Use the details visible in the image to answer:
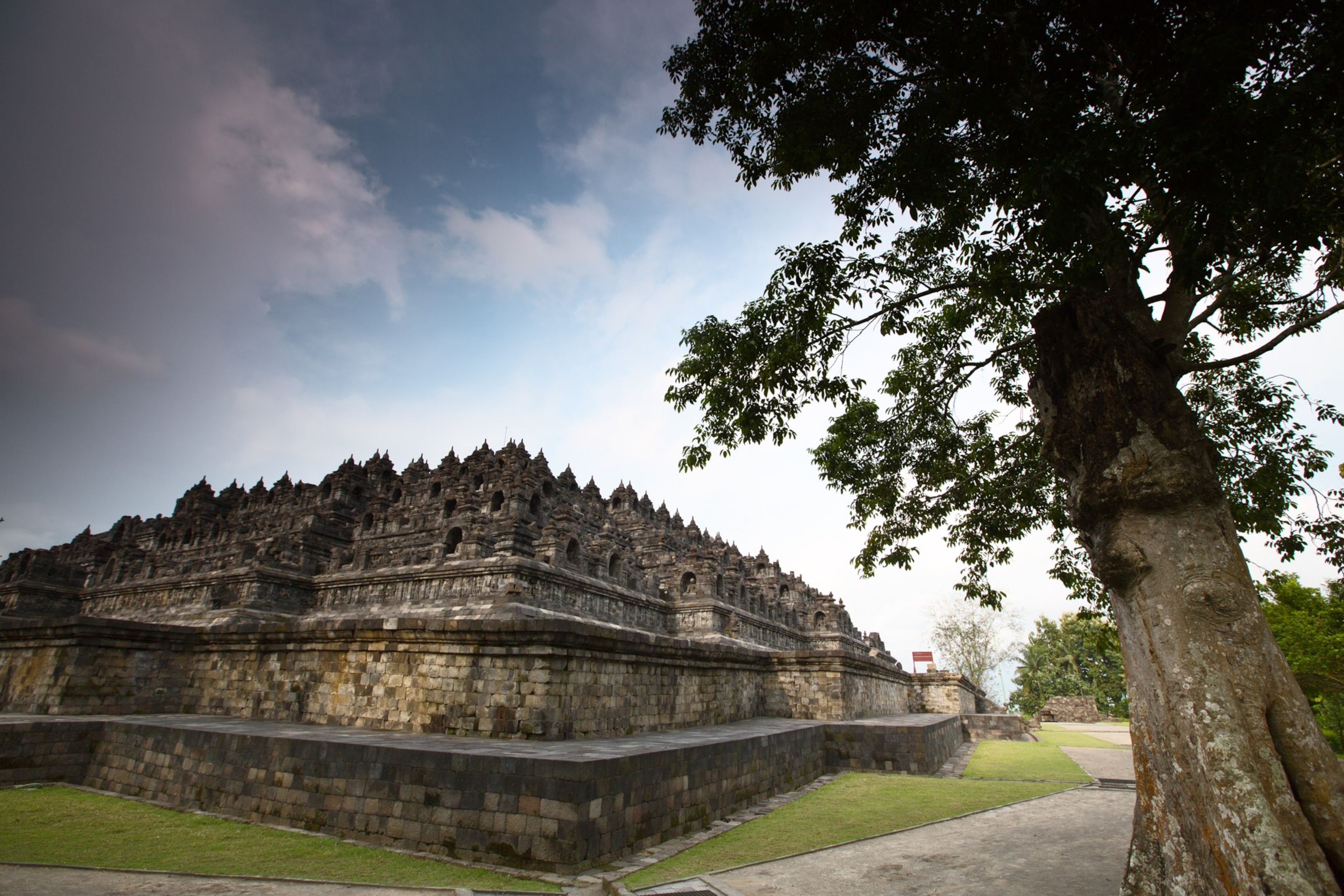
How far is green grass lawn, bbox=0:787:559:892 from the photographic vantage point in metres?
5.45

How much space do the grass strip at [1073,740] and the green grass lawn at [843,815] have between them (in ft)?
37.6

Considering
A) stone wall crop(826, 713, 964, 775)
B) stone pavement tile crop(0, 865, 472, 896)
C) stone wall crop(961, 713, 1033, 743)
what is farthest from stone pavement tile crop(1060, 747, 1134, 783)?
stone pavement tile crop(0, 865, 472, 896)

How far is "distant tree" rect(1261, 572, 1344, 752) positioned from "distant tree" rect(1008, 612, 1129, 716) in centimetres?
2070

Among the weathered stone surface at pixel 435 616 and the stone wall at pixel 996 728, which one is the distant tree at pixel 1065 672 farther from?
the weathered stone surface at pixel 435 616

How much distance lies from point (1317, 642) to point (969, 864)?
20.9 m

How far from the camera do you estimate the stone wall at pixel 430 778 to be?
5.92 meters

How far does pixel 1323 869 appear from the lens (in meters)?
3.60

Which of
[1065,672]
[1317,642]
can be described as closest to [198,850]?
[1317,642]

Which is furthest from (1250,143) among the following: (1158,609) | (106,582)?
(106,582)

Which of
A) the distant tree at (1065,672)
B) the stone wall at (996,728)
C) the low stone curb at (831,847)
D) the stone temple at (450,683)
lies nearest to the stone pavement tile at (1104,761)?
the low stone curb at (831,847)

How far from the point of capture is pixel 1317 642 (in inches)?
747

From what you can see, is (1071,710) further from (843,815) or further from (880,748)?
(843,815)

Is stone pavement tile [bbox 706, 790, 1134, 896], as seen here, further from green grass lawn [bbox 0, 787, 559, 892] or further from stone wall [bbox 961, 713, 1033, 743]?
stone wall [bbox 961, 713, 1033, 743]

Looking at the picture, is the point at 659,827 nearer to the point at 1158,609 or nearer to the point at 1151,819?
the point at 1151,819
